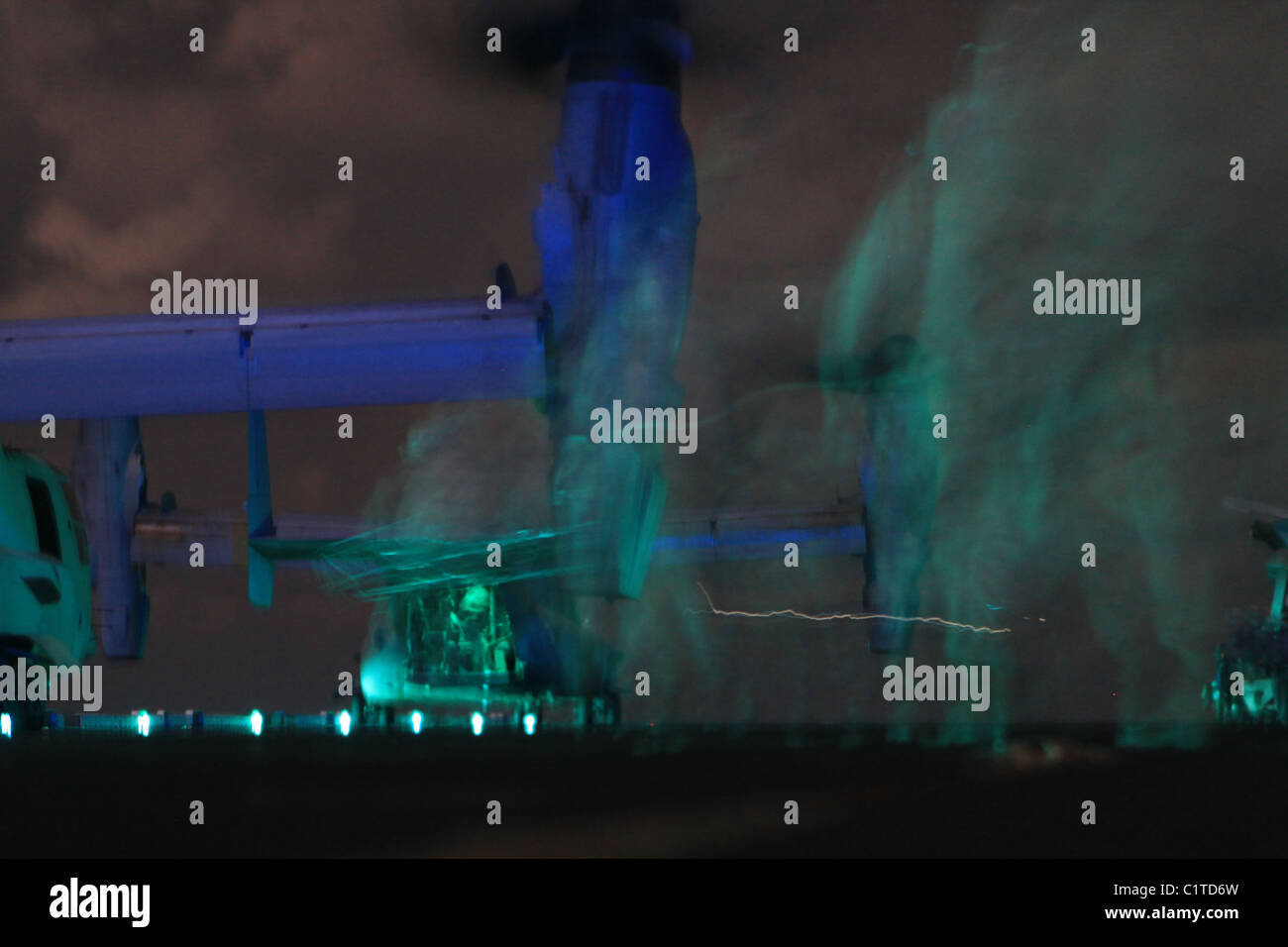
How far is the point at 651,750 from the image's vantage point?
22797 millimetres

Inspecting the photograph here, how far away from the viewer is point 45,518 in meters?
38.8

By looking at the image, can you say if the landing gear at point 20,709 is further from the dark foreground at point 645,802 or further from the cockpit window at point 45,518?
the dark foreground at point 645,802

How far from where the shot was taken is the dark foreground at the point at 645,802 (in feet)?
33.8

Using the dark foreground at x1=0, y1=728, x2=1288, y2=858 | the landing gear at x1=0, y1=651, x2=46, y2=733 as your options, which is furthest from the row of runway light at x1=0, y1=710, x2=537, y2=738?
the dark foreground at x1=0, y1=728, x2=1288, y2=858

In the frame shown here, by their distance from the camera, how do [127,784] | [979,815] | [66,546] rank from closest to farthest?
[979,815] → [127,784] → [66,546]

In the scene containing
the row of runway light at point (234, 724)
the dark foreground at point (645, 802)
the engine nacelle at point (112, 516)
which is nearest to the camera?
the dark foreground at point (645, 802)

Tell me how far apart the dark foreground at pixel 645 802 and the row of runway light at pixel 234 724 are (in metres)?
13.5

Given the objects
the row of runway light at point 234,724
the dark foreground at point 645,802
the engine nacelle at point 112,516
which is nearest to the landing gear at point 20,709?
the row of runway light at point 234,724

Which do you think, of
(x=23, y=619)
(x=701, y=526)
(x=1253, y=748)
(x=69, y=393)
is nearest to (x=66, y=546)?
(x=23, y=619)

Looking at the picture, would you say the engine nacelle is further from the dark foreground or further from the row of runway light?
the dark foreground

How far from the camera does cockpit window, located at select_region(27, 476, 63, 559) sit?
38250 mm
